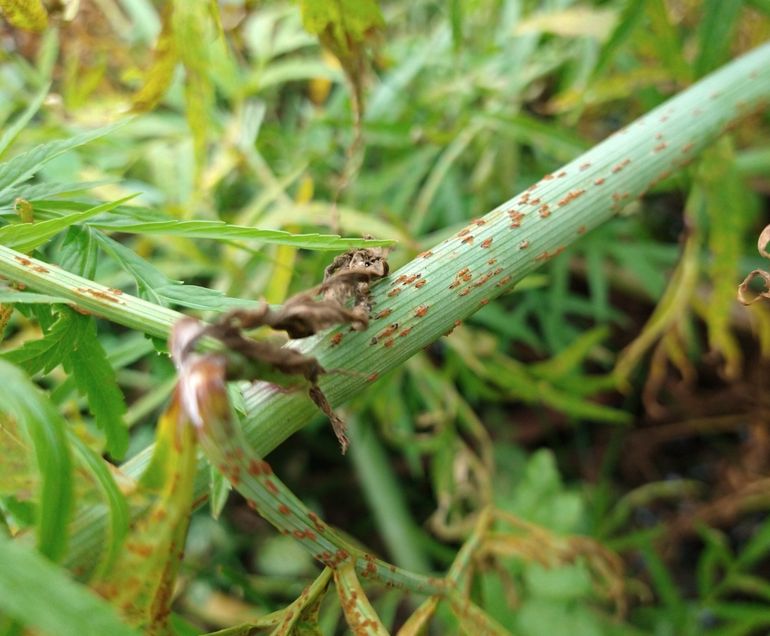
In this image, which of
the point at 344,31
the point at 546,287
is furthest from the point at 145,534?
the point at 546,287

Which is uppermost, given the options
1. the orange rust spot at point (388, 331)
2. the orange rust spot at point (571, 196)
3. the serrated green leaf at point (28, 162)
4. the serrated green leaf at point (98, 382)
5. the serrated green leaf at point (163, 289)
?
the serrated green leaf at point (28, 162)

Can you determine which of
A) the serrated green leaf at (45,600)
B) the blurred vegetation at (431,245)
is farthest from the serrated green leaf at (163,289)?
the serrated green leaf at (45,600)

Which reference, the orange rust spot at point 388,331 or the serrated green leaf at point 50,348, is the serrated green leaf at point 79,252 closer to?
the serrated green leaf at point 50,348

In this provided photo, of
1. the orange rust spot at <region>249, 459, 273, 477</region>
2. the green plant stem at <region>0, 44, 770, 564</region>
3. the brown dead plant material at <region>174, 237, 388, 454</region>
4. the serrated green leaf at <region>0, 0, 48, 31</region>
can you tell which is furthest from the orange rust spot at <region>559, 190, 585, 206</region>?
the serrated green leaf at <region>0, 0, 48, 31</region>

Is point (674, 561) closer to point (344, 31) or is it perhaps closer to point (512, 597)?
point (512, 597)

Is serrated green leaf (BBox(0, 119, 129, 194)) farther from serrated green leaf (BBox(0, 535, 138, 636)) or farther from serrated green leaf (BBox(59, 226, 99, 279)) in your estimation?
serrated green leaf (BBox(0, 535, 138, 636))

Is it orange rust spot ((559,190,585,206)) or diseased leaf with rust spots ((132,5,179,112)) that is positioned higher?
diseased leaf with rust spots ((132,5,179,112))
